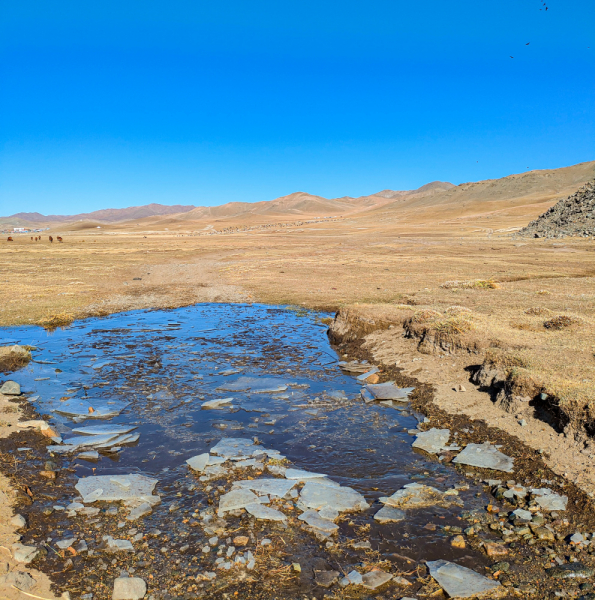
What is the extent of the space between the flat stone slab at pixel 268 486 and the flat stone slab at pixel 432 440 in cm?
218

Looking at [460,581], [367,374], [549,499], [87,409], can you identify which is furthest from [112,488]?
[367,374]

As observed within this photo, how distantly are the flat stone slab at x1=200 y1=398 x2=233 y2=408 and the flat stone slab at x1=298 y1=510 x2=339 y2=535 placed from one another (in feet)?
11.4

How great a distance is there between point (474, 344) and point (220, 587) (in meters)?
7.48

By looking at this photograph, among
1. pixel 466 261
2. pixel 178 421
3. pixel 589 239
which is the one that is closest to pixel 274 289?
pixel 178 421

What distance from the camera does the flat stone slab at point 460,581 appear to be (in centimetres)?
409

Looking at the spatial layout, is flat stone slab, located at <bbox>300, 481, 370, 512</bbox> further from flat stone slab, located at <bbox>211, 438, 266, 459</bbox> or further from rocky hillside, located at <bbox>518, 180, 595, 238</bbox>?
rocky hillside, located at <bbox>518, 180, 595, 238</bbox>

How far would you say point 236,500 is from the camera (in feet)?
17.6

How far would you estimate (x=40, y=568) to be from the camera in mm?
4270

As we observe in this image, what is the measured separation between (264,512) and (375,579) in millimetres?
1483

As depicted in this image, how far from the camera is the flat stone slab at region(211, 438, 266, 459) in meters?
6.50

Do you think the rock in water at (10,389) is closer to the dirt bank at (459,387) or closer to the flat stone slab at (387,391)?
the flat stone slab at (387,391)

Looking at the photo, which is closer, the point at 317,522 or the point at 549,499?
the point at 317,522

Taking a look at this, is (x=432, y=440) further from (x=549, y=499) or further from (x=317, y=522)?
(x=317, y=522)

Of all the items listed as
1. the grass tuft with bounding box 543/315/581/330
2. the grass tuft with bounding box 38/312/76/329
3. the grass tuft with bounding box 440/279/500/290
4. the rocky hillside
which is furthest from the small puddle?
the rocky hillside
